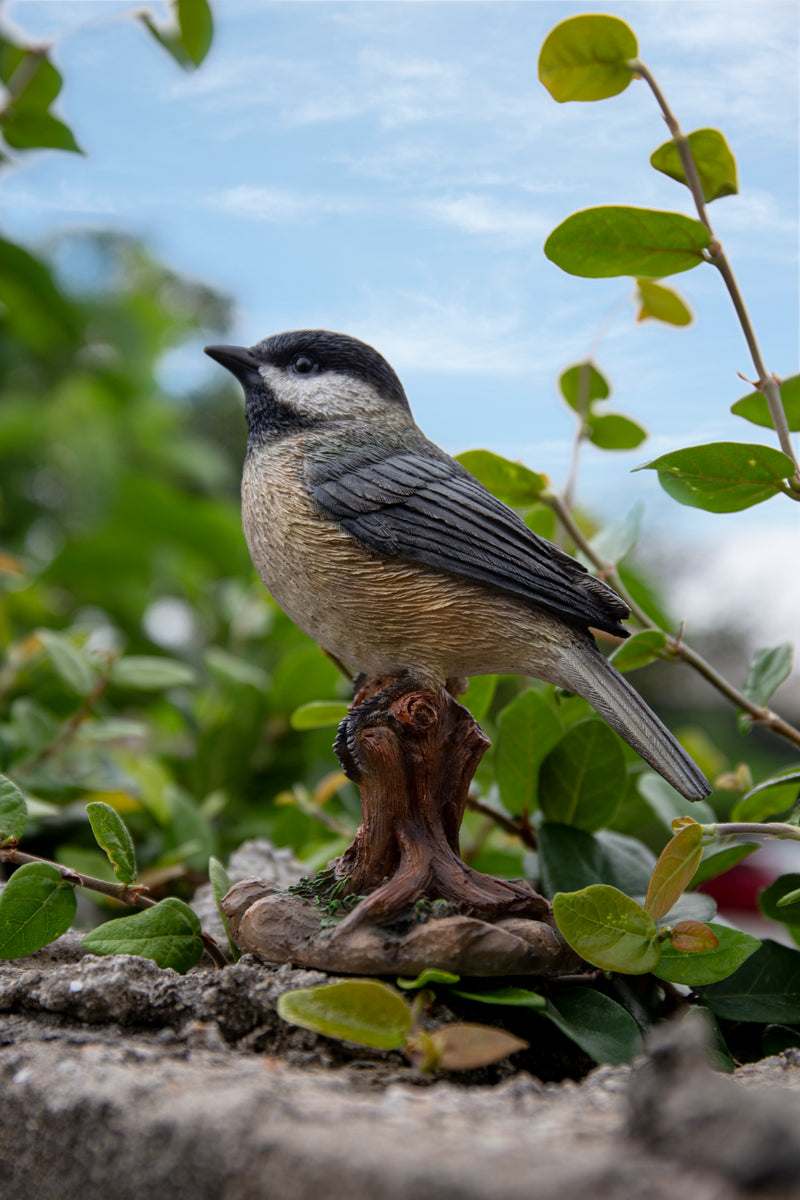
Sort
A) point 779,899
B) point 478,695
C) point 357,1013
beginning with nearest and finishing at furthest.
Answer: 1. point 357,1013
2. point 779,899
3. point 478,695

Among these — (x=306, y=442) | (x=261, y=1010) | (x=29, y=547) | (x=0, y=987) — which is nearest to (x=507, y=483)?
(x=306, y=442)

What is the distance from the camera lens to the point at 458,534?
104 centimetres

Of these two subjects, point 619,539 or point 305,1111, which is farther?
point 619,539

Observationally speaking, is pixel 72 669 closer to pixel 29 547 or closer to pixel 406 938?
pixel 406 938

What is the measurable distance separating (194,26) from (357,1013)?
1.34m

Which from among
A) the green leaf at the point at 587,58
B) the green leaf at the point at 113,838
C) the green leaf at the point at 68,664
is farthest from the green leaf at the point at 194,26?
the green leaf at the point at 113,838

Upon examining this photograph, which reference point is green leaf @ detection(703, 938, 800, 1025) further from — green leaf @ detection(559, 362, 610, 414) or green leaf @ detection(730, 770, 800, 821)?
green leaf @ detection(559, 362, 610, 414)

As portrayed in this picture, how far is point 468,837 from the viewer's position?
169 centimetres

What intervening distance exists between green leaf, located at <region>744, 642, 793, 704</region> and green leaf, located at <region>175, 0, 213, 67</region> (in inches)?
45.6

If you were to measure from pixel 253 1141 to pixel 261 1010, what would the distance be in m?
0.30

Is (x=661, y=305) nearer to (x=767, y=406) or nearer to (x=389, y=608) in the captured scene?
(x=767, y=406)

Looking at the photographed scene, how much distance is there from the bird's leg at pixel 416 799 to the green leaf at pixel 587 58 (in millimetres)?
657

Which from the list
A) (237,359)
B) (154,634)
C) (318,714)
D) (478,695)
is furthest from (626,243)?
(154,634)

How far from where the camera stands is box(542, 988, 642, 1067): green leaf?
2.87ft
